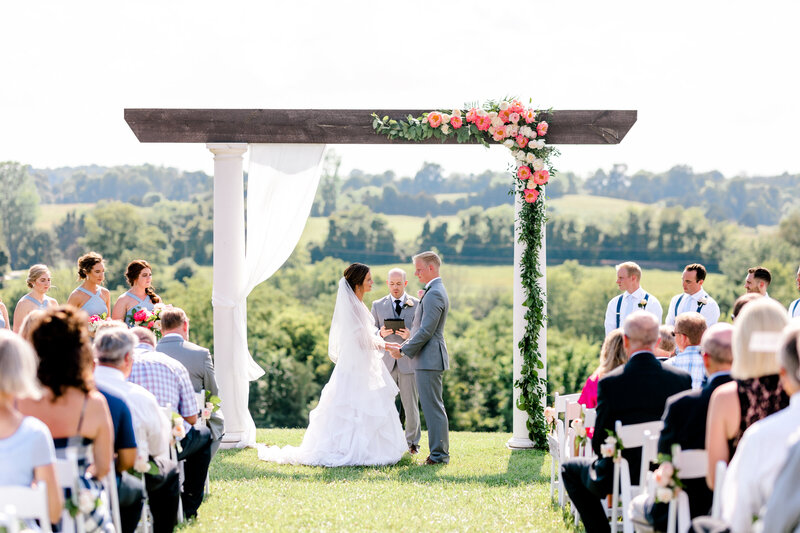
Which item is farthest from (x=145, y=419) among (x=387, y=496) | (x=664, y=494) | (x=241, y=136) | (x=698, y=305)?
(x=698, y=305)

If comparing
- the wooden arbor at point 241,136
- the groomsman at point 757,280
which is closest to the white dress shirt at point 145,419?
the wooden arbor at point 241,136

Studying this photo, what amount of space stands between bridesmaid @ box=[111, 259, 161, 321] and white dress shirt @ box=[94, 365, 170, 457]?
349 centimetres

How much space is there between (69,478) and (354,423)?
14.3 ft

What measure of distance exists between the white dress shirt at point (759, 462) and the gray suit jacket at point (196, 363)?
12.6 ft

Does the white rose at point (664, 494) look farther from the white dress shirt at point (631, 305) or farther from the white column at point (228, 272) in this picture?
the white column at point (228, 272)

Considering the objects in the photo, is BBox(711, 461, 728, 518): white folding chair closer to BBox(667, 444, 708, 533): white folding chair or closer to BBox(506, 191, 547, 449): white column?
BBox(667, 444, 708, 533): white folding chair

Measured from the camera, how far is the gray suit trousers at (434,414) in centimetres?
811

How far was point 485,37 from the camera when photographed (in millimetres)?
56875

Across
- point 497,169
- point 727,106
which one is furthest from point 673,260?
point 497,169

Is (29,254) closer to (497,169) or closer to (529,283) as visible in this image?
(497,169)

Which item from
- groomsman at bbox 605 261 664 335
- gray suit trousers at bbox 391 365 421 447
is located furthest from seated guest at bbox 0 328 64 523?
groomsman at bbox 605 261 664 335

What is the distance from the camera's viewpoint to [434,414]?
8.11 meters

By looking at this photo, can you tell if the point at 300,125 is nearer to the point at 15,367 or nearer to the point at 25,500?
the point at 15,367

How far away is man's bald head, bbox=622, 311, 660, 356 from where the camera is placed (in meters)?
4.87
